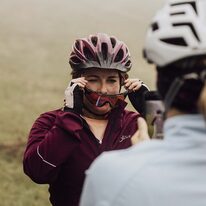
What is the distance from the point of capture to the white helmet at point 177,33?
97.3 inches

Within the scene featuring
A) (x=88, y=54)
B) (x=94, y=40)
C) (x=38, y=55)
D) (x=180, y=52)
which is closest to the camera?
(x=180, y=52)

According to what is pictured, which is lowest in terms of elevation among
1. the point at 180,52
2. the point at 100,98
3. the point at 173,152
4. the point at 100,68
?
the point at 100,98

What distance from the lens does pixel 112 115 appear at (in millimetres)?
5504

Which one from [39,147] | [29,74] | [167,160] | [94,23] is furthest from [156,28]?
[94,23]

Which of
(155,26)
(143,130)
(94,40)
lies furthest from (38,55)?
(155,26)

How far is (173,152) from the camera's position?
2.33m

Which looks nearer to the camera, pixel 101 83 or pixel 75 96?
pixel 75 96

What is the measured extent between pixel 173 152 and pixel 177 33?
0.50 metres

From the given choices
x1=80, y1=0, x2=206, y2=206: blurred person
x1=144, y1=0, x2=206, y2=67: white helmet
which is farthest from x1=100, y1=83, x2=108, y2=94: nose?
x1=80, y1=0, x2=206, y2=206: blurred person

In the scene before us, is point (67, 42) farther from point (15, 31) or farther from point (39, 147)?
point (39, 147)

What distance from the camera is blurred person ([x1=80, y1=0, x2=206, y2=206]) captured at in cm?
230

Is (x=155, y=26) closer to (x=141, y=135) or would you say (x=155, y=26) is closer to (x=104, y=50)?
(x=141, y=135)

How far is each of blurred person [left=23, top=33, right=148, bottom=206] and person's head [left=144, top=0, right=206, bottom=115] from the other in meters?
2.50

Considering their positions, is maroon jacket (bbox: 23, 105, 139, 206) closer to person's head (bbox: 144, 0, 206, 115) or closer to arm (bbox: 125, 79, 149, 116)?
arm (bbox: 125, 79, 149, 116)
